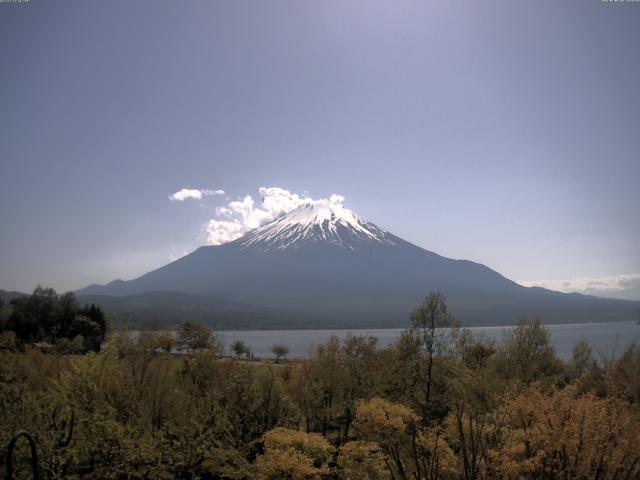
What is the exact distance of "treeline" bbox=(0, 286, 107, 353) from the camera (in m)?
73.2

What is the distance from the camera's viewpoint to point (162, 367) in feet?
96.1

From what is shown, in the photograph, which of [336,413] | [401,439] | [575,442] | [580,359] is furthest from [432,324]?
[580,359]

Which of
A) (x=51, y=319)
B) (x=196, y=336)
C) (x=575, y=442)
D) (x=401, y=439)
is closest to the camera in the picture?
(x=575, y=442)

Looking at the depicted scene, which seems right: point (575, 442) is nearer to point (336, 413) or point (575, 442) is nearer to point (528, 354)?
point (336, 413)

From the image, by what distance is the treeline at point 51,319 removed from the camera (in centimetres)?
7319

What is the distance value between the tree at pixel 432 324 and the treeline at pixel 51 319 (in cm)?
6072

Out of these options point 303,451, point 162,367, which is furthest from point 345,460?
point 162,367

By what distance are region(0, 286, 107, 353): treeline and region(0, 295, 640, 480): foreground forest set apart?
43.5 meters

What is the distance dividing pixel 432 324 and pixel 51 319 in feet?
Result: 242

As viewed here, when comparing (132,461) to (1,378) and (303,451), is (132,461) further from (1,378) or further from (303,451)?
(1,378)

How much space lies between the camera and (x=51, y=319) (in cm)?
7856

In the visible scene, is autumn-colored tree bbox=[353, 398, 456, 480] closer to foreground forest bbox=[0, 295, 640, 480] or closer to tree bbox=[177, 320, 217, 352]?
foreground forest bbox=[0, 295, 640, 480]

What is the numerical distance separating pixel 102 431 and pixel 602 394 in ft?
111

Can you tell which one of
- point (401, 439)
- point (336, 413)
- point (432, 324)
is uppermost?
point (432, 324)
